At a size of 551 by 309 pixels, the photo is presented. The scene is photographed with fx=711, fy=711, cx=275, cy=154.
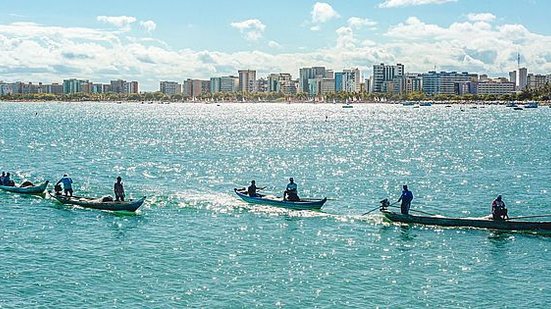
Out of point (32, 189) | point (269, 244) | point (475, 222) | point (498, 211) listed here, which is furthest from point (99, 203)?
point (498, 211)

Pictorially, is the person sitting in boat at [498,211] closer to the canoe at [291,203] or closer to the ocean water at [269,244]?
the ocean water at [269,244]

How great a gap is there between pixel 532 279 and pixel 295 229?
1621 centimetres

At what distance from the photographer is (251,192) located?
55406 mm

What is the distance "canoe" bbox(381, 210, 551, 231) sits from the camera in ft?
150

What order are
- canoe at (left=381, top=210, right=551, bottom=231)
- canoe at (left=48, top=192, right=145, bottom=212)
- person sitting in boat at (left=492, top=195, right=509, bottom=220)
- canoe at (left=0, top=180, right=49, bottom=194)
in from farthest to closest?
canoe at (left=0, top=180, right=49, bottom=194), canoe at (left=48, top=192, right=145, bottom=212), person sitting in boat at (left=492, top=195, right=509, bottom=220), canoe at (left=381, top=210, right=551, bottom=231)

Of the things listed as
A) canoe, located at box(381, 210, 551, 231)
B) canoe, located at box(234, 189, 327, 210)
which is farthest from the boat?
canoe, located at box(234, 189, 327, 210)

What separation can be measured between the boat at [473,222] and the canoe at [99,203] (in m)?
17.9

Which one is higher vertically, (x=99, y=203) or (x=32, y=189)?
(x=32, y=189)

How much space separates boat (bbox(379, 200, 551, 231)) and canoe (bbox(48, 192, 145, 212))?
1790cm

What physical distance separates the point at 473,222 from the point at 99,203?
27030mm

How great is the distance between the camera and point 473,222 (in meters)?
46.9

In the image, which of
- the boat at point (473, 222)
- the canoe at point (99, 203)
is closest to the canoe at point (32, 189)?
the canoe at point (99, 203)

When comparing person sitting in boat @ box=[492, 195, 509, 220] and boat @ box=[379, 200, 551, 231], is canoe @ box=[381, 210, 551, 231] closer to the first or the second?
boat @ box=[379, 200, 551, 231]

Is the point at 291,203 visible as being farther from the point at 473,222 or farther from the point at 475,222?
the point at 475,222
